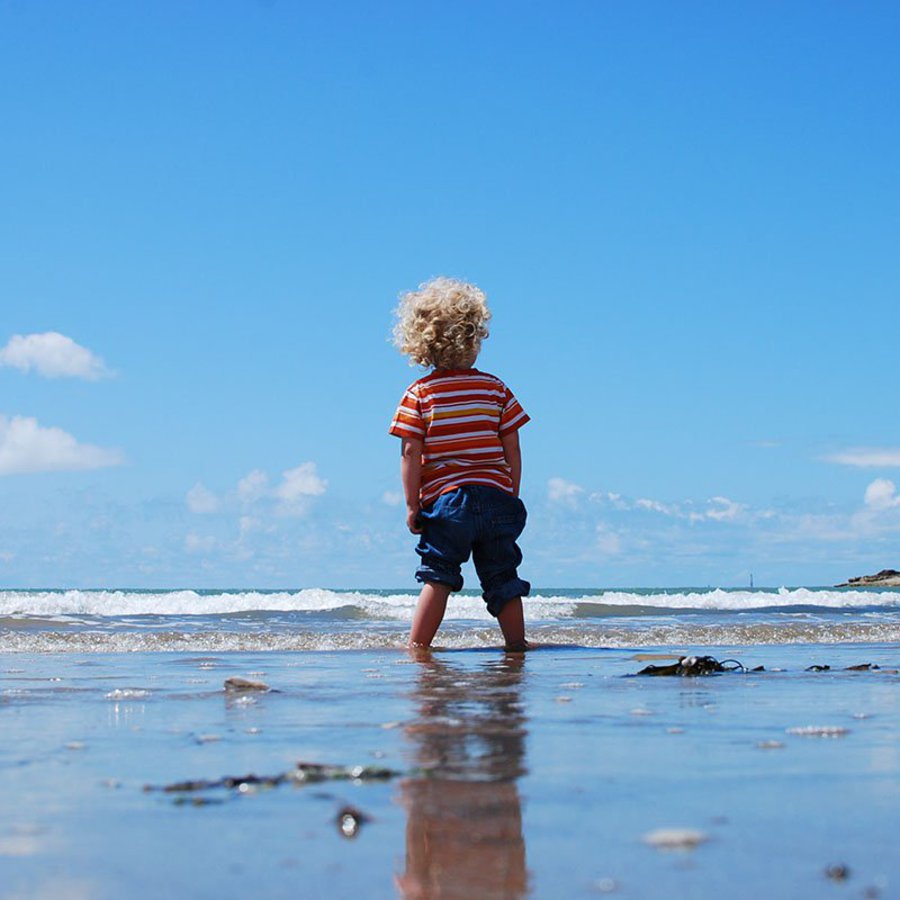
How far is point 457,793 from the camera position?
6.66 feet

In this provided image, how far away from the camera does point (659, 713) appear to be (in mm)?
3277

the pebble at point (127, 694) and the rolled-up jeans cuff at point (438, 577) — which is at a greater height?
the rolled-up jeans cuff at point (438, 577)

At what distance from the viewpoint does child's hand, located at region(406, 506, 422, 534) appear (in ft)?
19.7

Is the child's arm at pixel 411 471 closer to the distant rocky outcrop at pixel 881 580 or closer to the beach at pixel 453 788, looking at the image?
the beach at pixel 453 788

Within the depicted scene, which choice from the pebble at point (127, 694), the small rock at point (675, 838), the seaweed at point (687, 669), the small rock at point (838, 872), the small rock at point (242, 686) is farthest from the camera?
the seaweed at point (687, 669)

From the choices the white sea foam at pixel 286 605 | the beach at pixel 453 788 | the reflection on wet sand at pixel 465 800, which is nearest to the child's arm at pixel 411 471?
the beach at pixel 453 788

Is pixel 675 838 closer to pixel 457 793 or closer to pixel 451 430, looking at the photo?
pixel 457 793

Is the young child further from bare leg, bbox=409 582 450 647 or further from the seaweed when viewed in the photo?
the seaweed

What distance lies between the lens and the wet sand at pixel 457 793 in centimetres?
151

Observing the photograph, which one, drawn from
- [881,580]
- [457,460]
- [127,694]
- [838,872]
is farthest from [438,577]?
[881,580]

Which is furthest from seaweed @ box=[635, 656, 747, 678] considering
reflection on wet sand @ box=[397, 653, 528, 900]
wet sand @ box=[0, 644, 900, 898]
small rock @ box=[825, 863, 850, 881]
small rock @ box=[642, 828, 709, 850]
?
small rock @ box=[825, 863, 850, 881]

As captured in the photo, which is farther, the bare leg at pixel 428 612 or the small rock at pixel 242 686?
the bare leg at pixel 428 612

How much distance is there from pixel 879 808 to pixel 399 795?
0.83 m

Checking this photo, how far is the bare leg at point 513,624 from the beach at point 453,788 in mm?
1790
